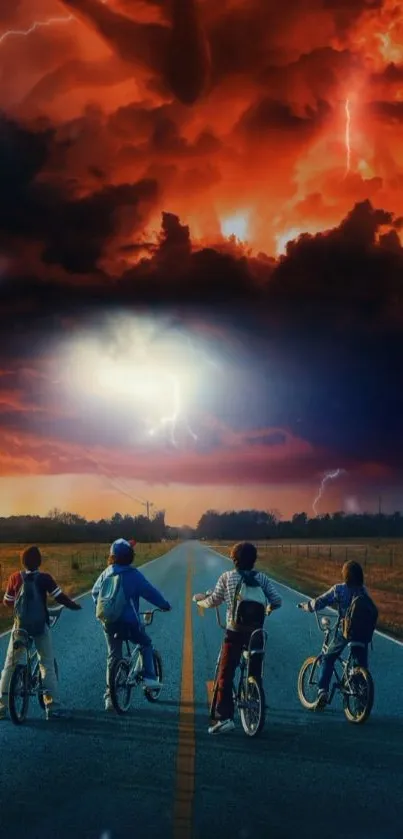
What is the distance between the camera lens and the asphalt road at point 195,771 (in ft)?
20.0

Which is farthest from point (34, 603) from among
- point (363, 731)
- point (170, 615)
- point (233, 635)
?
point (170, 615)

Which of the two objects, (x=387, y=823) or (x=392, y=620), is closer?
(x=387, y=823)

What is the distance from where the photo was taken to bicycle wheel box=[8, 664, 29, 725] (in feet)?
30.2

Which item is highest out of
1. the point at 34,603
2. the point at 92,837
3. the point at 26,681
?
the point at 34,603

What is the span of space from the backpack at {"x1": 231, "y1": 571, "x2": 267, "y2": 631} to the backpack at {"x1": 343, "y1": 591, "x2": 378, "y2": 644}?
3.47ft

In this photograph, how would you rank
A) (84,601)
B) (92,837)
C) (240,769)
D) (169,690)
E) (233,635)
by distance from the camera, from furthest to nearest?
(84,601) < (169,690) < (233,635) < (240,769) < (92,837)

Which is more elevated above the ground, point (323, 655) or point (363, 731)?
point (323, 655)

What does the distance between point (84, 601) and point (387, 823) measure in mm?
21827

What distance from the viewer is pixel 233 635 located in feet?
29.5

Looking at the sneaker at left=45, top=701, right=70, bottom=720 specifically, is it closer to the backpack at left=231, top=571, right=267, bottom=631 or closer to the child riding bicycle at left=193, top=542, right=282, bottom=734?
the child riding bicycle at left=193, top=542, right=282, bottom=734

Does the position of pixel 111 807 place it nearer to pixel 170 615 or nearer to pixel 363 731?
pixel 363 731

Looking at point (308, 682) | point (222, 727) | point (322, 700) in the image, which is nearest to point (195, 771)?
point (222, 727)

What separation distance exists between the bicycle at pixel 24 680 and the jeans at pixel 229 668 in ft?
5.84

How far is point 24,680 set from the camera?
9.48 meters
